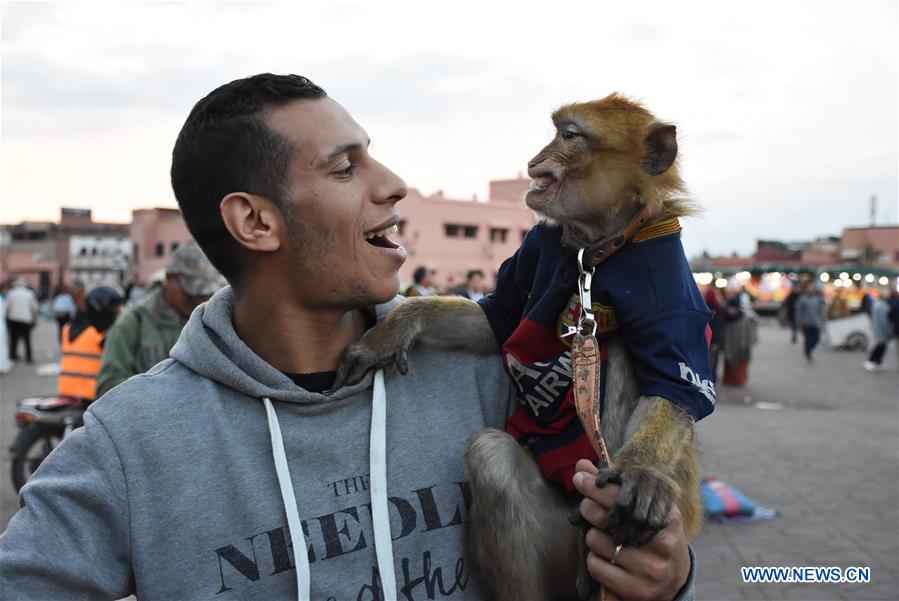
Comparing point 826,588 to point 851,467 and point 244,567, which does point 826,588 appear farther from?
point 244,567

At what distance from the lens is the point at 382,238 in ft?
5.94

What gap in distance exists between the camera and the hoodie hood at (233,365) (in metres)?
1.68

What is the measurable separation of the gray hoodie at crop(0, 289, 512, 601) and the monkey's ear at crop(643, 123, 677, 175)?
868mm

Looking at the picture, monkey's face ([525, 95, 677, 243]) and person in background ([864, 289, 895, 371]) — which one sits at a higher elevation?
monkey's face ([525, 95, 677, 243])

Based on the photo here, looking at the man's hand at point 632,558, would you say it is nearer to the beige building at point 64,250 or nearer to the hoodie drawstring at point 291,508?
the hoodie drawstring at point 291,508

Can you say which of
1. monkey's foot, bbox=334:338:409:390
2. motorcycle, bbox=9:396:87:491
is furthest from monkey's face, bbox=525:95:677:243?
motorcycle, bbox=9:396:87:491

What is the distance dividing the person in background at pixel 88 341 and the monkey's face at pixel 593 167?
4665mm

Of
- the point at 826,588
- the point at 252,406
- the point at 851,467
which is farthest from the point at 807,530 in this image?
the point at 252,406

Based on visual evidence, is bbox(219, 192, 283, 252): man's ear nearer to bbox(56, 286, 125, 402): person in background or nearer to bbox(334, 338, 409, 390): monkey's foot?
bbox(334, 338, 409, 390): monkey's foot

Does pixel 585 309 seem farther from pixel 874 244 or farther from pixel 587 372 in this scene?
pixel 874 244

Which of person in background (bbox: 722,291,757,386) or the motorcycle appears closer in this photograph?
the motorcycle

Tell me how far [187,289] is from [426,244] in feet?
121

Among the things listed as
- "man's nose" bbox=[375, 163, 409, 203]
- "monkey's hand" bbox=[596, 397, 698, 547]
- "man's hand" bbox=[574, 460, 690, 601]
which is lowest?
"man's hand" bbox=[574, 460, 690, 601]

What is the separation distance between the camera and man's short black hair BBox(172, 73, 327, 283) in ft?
5.60
